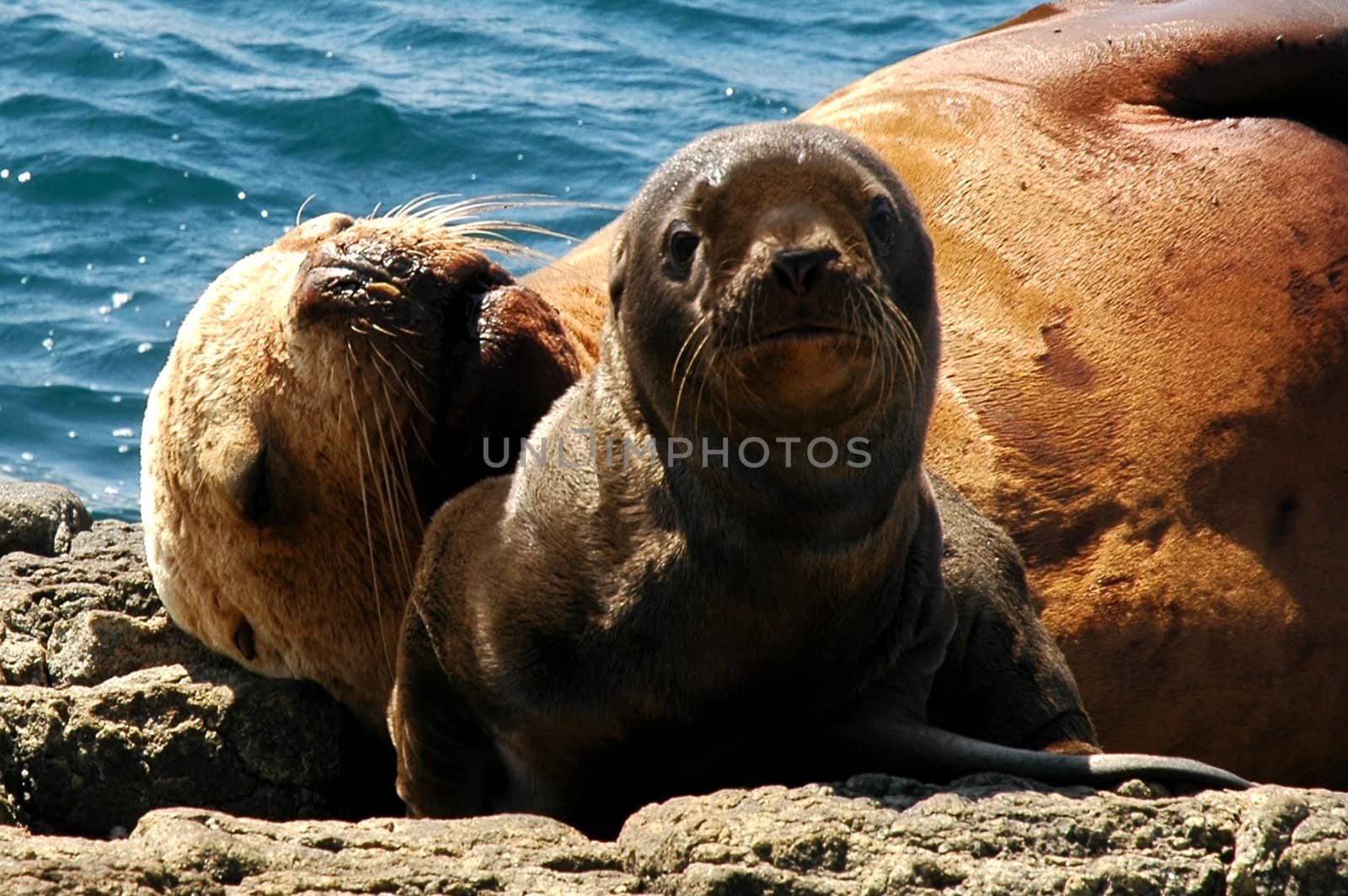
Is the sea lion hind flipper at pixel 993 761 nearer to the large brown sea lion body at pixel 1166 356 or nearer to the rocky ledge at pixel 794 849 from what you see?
the rocky ledge at pixel 794 849

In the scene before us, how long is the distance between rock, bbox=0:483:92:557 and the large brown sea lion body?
5.87ft

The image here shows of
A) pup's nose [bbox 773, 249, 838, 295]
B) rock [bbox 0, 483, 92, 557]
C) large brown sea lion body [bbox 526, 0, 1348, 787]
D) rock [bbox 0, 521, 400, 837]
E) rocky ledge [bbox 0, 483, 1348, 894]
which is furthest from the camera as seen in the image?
rock [bbox 0, 483, 92, 557]

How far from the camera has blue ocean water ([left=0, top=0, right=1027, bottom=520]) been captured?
41.5 feet

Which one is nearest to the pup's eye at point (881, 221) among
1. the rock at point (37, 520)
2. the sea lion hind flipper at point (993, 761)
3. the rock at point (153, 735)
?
the sea lion hind flipper at point (993, 761)

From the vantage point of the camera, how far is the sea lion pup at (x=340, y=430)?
5.46 m

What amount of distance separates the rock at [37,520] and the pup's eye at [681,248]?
3.12m

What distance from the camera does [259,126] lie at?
15453mm

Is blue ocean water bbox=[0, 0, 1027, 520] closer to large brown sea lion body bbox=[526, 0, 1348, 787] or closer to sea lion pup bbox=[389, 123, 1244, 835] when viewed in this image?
large brown sea lion body bbox=[526, 0, 1348, 787]

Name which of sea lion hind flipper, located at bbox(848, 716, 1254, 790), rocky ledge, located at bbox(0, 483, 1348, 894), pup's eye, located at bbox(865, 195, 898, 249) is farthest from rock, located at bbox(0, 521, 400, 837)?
pup's eye, located at bbox(865, 195, 898, 249)

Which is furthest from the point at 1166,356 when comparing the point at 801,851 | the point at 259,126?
the point at 259,126

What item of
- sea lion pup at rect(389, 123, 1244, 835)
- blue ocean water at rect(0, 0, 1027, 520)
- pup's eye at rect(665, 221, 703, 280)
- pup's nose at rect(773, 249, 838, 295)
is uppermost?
blue ocean water at rect(0, 0, 1027, 520)

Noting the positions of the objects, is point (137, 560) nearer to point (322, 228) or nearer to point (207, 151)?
point (322, 228)

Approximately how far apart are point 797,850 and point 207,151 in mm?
11969

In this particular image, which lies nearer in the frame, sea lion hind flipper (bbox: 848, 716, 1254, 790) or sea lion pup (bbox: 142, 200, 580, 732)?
→ sea lion hind flipper (bbox: 848, 716, 1254, 790)
